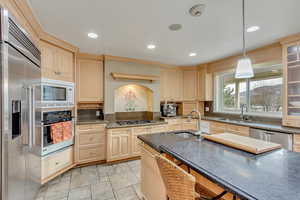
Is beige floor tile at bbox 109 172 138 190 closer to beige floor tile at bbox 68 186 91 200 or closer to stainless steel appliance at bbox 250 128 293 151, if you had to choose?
beige floor tile at bbox 68 186 91 200

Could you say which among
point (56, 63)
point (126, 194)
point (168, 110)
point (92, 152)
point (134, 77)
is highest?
point (56, 63)

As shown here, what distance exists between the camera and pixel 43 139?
7.24 ft

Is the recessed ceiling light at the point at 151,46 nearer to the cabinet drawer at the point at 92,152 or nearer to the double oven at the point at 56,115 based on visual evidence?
the double oven at the point at 56,115

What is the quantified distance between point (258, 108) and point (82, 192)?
13.2ft

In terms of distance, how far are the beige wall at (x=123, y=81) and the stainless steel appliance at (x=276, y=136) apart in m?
2.27

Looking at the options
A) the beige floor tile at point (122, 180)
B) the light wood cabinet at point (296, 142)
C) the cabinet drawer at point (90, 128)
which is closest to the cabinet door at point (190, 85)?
the light wood cabinet at point (296, 142)

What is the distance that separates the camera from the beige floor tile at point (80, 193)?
2025 mm

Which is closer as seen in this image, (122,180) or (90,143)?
(122,180)

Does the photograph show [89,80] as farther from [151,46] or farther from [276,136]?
[276,136]

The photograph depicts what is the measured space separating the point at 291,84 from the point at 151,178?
2.88 metres

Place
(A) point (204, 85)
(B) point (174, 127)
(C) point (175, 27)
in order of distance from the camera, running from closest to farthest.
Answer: (C) point (175, 27)
(B) point (174, 127)
(A) point (204, 85)

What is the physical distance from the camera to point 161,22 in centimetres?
195

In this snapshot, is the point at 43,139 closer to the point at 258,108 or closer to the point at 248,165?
the point at 248,165

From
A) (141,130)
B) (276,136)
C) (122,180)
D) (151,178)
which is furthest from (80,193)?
(276,136)
